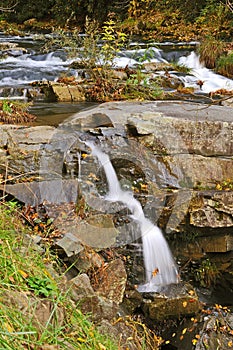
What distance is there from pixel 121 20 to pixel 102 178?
14.4 metres

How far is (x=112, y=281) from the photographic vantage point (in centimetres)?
319

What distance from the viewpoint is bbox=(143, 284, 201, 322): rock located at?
134 inches

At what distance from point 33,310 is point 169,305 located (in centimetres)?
183

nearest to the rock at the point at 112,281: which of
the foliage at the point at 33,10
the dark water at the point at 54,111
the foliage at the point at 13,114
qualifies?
the dark water at the point at 54,111

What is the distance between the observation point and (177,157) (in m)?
4.59

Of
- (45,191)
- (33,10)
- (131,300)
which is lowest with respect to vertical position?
(131,300)

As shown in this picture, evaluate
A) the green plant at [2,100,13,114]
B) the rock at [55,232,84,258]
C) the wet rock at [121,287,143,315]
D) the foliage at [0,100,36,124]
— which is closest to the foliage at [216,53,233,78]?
the foliage at [0,100,36,124]

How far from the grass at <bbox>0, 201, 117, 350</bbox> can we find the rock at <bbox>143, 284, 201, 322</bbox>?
114 centimetres

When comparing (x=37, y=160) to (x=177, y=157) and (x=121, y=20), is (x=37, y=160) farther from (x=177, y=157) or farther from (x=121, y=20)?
(x=121, y=20)

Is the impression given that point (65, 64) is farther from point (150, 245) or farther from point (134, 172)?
point (150, 245)

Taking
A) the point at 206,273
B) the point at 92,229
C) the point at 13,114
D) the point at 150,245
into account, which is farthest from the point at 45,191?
the point at 13,114

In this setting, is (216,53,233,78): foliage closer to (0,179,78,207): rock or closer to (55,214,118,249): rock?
(0,179,78,207): rock

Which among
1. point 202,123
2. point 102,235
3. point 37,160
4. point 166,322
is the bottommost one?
point 166,322

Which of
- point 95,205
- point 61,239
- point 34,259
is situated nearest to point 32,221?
point 61,239
